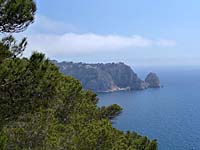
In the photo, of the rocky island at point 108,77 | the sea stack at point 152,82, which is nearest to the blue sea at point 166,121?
the sea stack at point 152,82

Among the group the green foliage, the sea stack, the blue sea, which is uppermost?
the green foliage

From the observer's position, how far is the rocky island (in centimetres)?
13525

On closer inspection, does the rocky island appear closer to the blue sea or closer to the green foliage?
the blue sea

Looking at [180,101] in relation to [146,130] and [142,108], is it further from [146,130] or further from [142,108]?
[146,130]

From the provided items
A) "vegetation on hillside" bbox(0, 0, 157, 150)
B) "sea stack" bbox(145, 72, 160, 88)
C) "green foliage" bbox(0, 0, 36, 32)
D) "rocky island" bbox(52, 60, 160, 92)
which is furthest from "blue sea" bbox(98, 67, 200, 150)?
"rocky island" bbox(52, 60, 160, 92)

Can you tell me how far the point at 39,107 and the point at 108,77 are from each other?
132m

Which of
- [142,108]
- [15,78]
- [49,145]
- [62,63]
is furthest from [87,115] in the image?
[62,63]

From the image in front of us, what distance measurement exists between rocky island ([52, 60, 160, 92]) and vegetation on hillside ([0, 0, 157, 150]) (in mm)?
115196

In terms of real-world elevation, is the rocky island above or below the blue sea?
above

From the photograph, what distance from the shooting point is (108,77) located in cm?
14062

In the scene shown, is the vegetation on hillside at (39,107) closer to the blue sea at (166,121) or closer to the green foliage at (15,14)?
the green foliage at (15,14)

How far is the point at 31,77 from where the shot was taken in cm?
726

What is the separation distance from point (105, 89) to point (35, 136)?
122 metres

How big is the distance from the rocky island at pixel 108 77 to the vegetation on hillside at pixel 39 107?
115m
